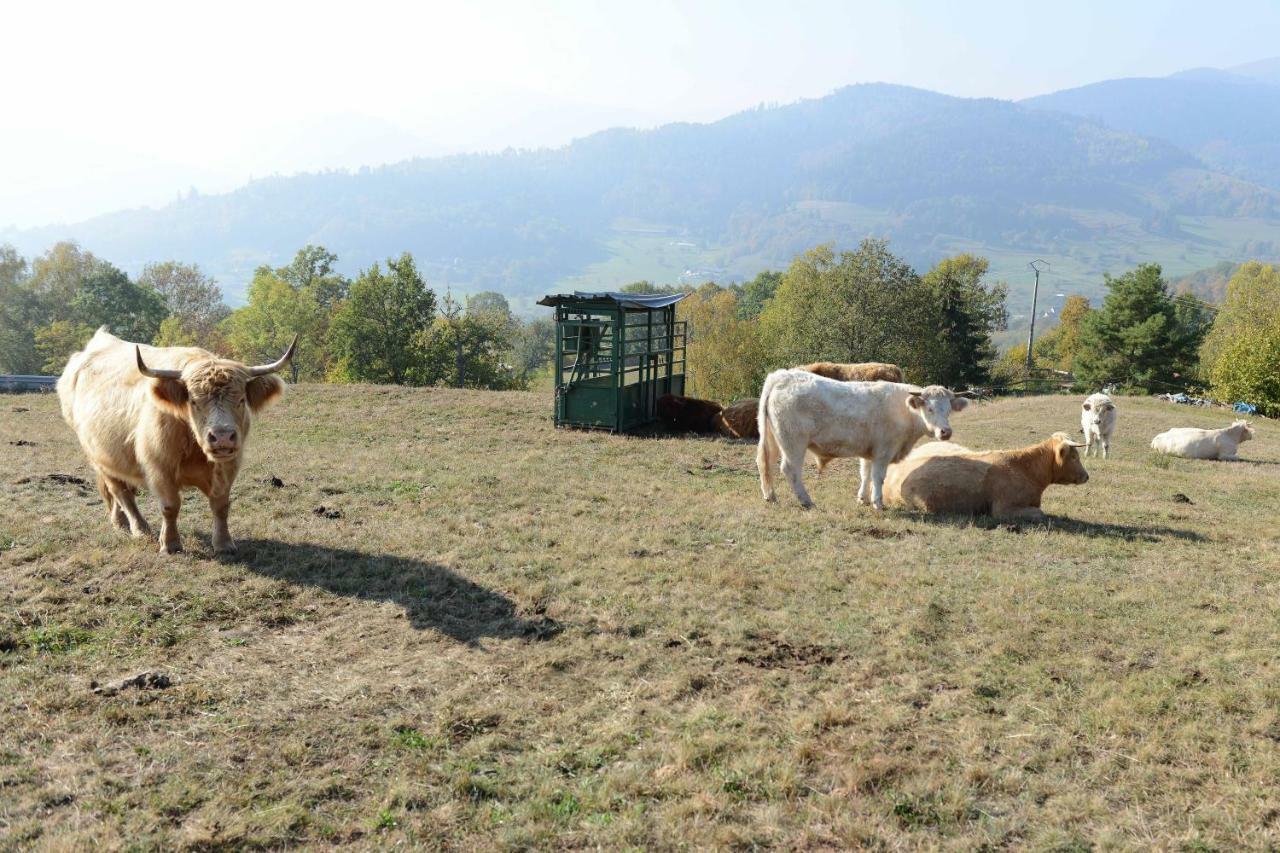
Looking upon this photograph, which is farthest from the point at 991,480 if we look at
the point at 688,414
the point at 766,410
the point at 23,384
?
the point at 23,384

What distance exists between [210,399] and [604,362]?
1243cm

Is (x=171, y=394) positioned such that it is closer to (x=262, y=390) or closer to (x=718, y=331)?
(x=262, y=390)

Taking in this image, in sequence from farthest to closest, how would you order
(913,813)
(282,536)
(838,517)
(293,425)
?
(293,425) < (838,517) < (282,536) < (913,813)

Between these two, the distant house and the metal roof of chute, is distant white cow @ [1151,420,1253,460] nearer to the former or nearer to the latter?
the metal roof of chute

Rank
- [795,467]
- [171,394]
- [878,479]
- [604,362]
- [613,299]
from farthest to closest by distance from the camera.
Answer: [604,362] → [613,299] → [795,467] → [878,479] → [171,394]

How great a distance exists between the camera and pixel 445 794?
443 centimetres

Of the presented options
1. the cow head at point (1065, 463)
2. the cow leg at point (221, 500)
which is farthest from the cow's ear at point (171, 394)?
the cow head at point (1065, 463)

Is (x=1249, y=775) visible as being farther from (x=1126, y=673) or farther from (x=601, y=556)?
(x=601, y=556)

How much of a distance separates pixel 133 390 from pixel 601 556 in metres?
5.13

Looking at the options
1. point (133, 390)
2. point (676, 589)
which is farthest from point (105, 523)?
point (676, 589)

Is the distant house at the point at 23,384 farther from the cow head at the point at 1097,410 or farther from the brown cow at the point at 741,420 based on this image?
the cow head at the point at 1097,410

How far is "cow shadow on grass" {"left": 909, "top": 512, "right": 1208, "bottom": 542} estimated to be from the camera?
32.9ft

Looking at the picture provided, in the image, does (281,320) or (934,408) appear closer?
(934,408)

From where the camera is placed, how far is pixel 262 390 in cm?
829
